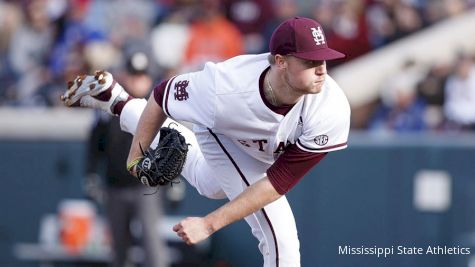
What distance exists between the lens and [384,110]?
405 inches

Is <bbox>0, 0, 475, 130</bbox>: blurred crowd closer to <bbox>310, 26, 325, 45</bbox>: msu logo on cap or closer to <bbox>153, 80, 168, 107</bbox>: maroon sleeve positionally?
<bbox>153, 80, 168, 107</bbox>: maroon sleeve

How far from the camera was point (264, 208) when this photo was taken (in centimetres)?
658

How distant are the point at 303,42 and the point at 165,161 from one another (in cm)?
109

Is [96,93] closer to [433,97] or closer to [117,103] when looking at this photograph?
[117,103]

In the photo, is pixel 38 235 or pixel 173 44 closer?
pixel 38 235

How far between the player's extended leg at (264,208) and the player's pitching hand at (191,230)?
92cm

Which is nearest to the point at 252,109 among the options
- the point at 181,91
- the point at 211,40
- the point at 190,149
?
the point at 181,91

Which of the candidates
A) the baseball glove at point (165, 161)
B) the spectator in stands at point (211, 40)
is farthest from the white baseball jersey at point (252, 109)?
the spectator in stands at point (211, 40)

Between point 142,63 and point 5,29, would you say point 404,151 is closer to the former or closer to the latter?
point 142,63

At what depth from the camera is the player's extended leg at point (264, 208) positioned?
6602 millimetres

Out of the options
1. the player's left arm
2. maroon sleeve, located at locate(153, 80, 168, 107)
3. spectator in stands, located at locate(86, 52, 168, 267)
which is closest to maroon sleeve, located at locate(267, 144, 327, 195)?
the player's left arm

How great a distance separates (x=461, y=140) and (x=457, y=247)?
917 millimetres

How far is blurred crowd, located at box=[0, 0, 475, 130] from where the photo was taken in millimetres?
9977

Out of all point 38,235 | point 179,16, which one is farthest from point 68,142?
point 179,16
